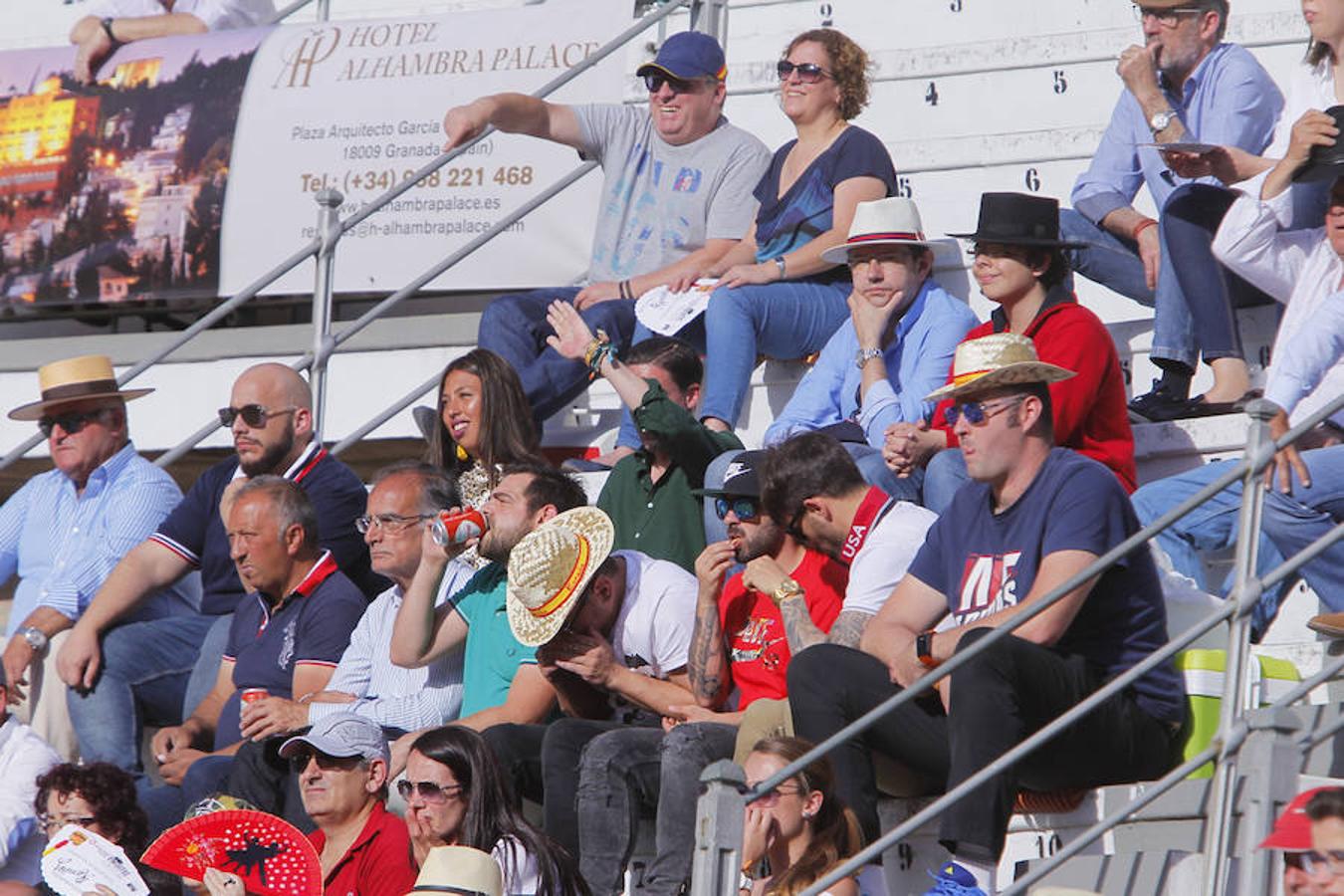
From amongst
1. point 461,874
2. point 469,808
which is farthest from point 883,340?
point 461,874

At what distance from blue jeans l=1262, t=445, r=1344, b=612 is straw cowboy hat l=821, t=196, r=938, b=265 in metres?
1.54

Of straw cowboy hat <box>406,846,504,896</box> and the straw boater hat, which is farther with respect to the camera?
the straw boater hat

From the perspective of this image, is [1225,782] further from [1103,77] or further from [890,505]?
[1103,77]

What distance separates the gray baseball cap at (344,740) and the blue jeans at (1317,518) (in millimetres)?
2224

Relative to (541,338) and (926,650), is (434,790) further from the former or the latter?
(541,338)

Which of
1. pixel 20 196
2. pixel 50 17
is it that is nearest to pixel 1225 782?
pixel 20 196

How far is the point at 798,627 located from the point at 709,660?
264 millimetres

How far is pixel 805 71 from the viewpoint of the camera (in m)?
7.84

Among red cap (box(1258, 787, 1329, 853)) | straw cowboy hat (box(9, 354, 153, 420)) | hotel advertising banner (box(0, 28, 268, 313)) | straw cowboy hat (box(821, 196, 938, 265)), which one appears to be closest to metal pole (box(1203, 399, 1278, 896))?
red cap (box(1258, 787, 1329, 853))

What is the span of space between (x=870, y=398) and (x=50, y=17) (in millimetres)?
5962

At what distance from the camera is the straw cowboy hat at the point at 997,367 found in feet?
17.8

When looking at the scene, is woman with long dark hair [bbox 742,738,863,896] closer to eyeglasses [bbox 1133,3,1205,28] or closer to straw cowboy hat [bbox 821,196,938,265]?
straw cowboy hat [bbox 821,196,938,265]

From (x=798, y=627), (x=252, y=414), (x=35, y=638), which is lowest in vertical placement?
(x=35, y=638)

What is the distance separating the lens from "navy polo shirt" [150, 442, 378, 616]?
7379mm
